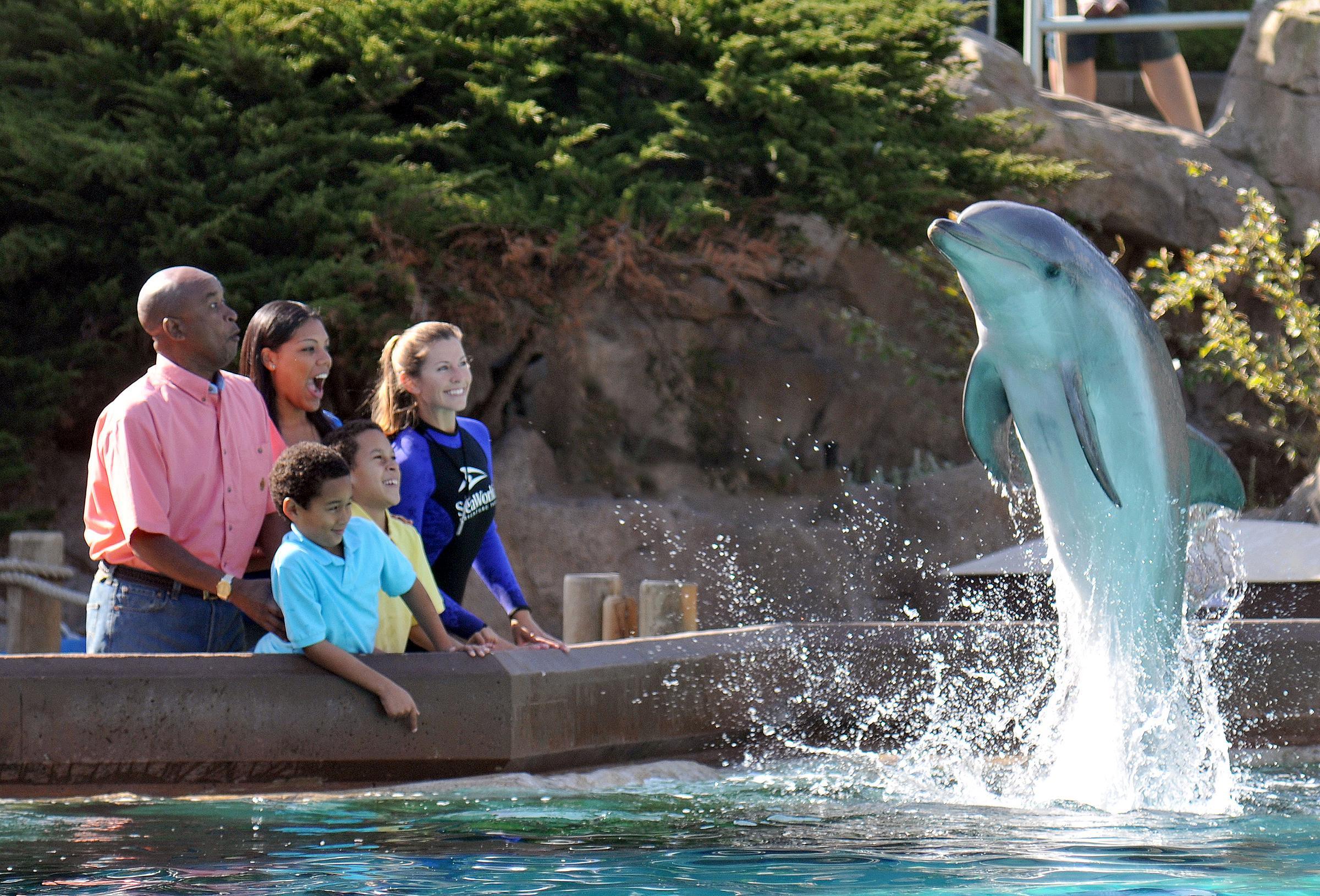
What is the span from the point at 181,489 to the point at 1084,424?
2.66 metres

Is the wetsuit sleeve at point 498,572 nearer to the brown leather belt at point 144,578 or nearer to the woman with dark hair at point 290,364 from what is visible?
the woman with dark hair at point 290,364

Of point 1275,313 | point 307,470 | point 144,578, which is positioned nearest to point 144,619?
point 144,578

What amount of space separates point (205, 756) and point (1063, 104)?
1054 cm

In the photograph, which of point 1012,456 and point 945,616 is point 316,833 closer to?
point 1012,456

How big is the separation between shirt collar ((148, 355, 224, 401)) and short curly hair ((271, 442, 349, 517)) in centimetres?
35

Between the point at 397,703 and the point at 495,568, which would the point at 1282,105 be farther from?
the point at 397,703

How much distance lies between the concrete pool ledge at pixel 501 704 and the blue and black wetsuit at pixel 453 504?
0.41 m

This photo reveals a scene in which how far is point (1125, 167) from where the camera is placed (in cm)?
1306

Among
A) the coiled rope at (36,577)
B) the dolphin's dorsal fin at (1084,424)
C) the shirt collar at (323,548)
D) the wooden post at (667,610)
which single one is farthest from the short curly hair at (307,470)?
the coiled rope at (36,577)

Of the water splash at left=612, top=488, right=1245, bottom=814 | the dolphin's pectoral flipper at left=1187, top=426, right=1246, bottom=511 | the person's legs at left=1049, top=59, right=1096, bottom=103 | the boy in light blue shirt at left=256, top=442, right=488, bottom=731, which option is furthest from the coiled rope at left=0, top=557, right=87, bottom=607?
the person's legs at left=1049, top=59, right=1096, bottom=103

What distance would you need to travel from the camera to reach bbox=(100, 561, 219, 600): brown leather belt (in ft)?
15.3

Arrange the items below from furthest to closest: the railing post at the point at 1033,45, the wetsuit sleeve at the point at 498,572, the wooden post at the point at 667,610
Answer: the railing post at the point at 1033,45, the wooden post at the point at 667,610, the wetsuit sleeve at the point at 498,572

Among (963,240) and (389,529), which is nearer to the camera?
(963,240)

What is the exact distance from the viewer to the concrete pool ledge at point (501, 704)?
189 inches
